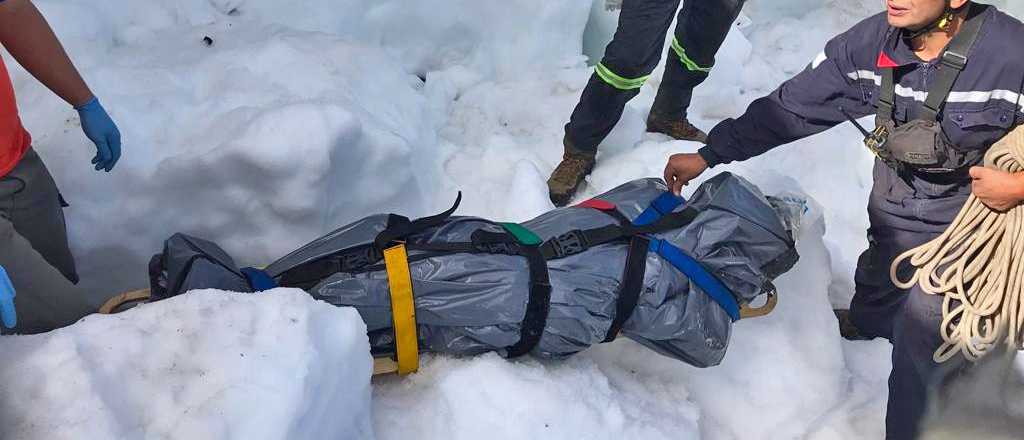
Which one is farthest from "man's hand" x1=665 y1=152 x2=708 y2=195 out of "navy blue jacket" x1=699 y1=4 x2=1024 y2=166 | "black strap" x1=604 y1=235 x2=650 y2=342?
"black strap" x1=604 y1=235 x2=650 y2=342

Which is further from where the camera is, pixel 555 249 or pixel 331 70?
pixel 331 70

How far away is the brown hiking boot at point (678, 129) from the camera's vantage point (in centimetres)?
264

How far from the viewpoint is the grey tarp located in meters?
1.49

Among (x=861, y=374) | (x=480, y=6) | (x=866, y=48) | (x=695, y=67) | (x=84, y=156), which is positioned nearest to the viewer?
(x=866, y=48)

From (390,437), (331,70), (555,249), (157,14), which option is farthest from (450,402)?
(157,14)

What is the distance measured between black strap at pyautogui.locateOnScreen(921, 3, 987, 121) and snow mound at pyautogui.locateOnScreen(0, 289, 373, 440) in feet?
3.82

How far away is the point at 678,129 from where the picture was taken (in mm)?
2648

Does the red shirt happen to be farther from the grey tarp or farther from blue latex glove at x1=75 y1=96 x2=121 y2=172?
the grey tarp

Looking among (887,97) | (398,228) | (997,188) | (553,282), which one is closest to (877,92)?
(887,97)

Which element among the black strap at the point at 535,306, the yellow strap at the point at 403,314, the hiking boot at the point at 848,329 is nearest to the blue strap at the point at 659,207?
the black strap at the point at 535,306

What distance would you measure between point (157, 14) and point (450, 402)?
6.13 ft

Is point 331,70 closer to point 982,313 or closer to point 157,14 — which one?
point 157,14

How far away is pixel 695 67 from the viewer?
252 centimetres

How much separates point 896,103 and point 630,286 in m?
0.65
